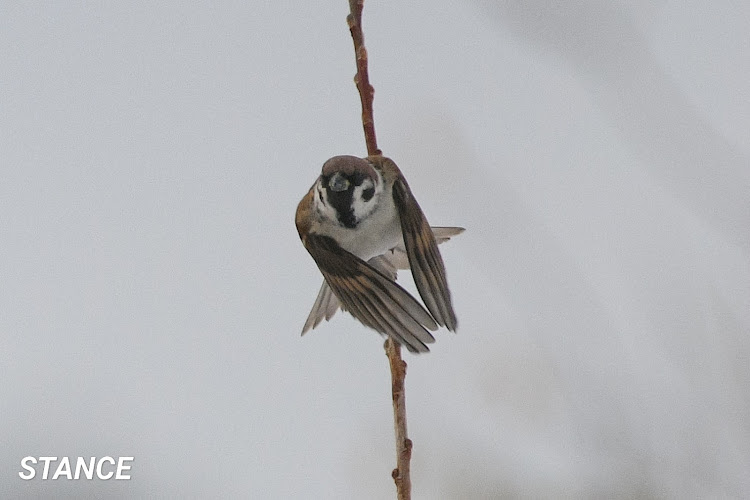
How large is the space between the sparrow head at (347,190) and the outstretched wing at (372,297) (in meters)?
0.06

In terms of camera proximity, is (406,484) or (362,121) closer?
(406,484)

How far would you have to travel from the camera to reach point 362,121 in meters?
1.24

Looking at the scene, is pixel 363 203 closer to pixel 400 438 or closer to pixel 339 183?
pixel 339 183

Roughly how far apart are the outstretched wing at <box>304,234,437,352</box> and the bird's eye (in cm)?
14

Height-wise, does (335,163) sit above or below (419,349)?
above

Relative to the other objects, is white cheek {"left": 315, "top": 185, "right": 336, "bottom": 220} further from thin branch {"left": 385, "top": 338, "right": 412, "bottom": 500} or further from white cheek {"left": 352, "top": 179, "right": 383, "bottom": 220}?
thin branch {"left": 385, "top": 338, "right": 412, "bottom": 500}

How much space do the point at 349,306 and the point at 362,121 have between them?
0.37m

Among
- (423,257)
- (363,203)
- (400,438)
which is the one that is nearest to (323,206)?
(363,203)

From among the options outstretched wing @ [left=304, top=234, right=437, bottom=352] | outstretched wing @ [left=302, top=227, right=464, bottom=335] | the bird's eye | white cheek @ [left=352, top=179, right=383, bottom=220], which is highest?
the bird's eye

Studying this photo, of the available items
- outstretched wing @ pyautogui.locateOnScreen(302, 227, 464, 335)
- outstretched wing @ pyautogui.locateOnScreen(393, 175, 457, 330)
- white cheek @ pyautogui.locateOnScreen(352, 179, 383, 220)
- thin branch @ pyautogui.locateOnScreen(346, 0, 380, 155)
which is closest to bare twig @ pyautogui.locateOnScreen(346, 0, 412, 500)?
thin branch @ pyautogui.locateOnScreen(346, 0, 380, 155)

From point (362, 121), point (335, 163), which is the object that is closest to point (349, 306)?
point (335, 163)

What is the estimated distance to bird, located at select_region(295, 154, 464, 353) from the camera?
144 cm

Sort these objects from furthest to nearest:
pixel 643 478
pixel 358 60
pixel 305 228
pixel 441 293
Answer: pixel 305 228, pixel 441 293, pixel 643 478, pixel 358 60

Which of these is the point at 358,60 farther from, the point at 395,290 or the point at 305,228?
the point at 305,228
